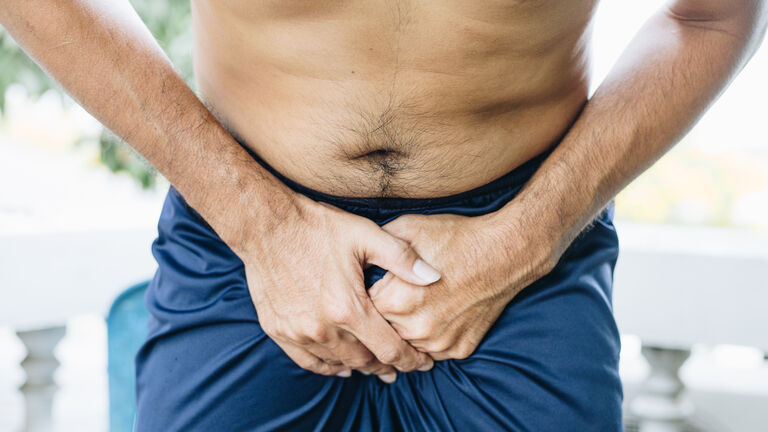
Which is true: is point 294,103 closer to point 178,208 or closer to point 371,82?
point 371,82

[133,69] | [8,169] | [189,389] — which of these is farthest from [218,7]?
[8,169]

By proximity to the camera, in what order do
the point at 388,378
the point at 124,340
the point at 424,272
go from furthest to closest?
the point at 124,340, the point at 388,378, the point at 424,272

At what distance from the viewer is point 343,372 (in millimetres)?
874

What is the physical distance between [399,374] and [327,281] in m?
0.18

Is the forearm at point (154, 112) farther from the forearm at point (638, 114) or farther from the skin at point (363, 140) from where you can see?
the forearm at point (638, 114)

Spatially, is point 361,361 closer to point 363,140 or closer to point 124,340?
point 363,140

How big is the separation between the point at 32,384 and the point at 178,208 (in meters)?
0.76

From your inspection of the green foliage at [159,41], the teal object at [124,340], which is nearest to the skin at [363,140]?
the teal object at [124,340]

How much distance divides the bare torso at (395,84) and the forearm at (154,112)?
0.21ft

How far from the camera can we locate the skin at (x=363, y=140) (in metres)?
0.80

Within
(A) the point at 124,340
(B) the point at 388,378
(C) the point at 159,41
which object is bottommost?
(B) the point at 388,378

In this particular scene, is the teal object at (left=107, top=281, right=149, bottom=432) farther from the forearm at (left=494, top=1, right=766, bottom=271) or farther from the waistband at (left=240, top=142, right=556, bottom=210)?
the forearm at (left=494, top=1, right=766, bottom=271)

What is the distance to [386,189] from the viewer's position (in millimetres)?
869

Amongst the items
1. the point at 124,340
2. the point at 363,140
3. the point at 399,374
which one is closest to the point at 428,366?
the point at 399,374
